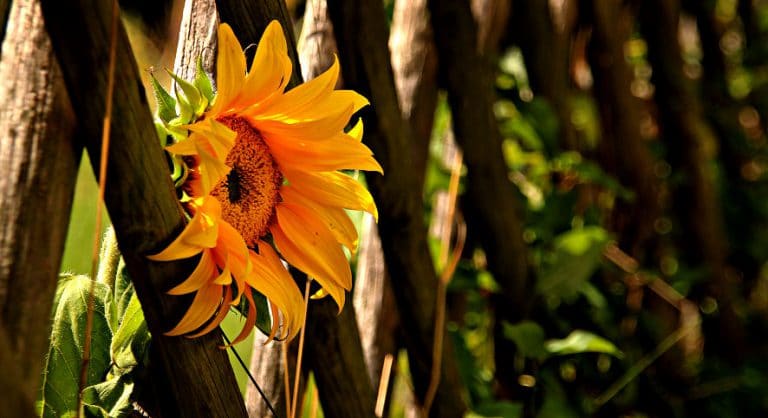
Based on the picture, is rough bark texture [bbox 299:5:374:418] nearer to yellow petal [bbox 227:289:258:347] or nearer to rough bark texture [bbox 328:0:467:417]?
rough bark texture [bbox 328:0:467:417]

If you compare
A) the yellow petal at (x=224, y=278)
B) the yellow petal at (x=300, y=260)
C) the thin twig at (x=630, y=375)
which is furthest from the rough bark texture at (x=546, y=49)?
the yellow petal at (x=224, y=278)

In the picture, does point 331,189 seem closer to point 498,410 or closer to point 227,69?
point 227,69

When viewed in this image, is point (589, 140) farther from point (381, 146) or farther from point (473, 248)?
point (381, 146)

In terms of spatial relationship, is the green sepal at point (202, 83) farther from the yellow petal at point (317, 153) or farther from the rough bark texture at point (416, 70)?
the rough bark texture at point (416, 70)

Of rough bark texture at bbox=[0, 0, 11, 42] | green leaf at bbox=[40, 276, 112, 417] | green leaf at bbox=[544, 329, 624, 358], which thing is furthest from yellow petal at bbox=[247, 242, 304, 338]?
green leaf at bbox=[544, 329, 624, 358]

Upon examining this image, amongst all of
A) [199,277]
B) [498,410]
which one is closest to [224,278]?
[199,277]
